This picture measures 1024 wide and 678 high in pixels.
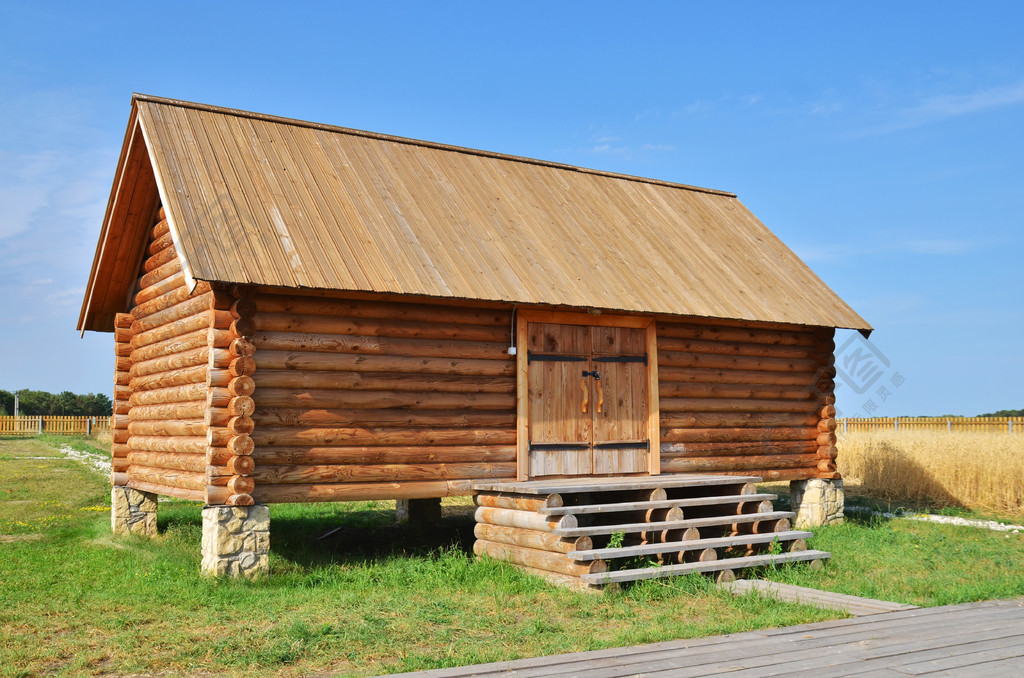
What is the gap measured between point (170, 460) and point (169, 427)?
44cm

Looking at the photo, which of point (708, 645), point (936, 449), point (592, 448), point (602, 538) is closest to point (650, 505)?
point (602, 538)

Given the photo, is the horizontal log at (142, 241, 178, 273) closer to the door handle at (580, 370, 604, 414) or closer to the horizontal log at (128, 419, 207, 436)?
the horizontal log at (128, 419, 207, 436)

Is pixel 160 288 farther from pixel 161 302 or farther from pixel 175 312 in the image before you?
pixel 175 312

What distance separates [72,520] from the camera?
50.5ft

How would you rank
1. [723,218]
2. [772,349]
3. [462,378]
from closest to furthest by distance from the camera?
1. [462,378]
2. [772,349]
3. [723,218]

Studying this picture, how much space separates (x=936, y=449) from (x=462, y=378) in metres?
A: 12.9

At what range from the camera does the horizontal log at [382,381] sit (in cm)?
1041

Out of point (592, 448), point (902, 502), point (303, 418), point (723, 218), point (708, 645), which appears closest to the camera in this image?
point (708, 645)

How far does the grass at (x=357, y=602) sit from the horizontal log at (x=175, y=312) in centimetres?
304

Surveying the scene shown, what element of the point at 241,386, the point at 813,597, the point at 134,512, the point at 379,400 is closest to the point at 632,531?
the point at 813,597

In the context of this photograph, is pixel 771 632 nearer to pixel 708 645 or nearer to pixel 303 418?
pixel 708 645

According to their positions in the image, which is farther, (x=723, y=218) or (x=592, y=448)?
(x=723, y=218)

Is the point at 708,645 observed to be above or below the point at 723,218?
below

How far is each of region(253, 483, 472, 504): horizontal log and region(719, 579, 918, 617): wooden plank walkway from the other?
359 cm
